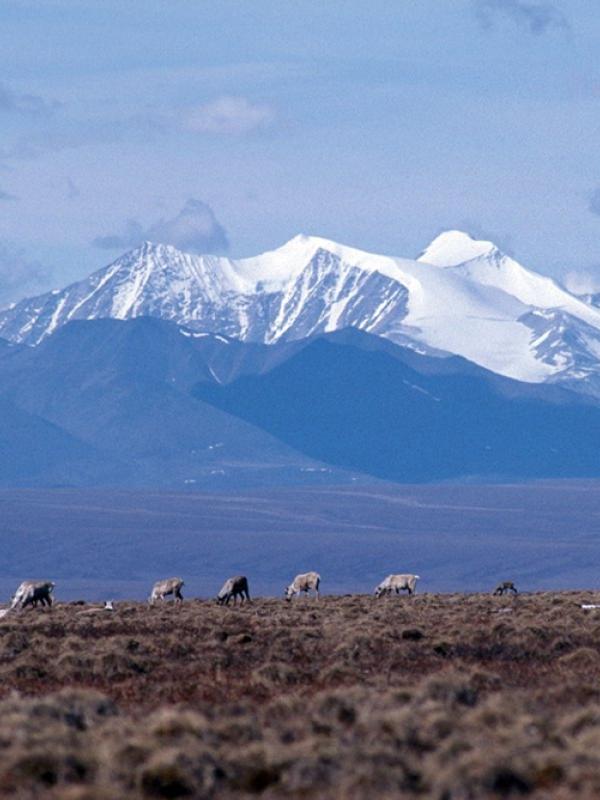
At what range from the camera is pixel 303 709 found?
20.6 m

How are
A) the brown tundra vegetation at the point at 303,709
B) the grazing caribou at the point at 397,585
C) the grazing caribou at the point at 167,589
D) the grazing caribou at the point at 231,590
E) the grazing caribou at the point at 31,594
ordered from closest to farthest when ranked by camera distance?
the brown tundra vegetation at the point at 303,709 < the grazing caribou at the point at 31,594 < the grazing caribou at the point at 231,590 < the grazing caribou at the point at 167,589 < the grazing caribou at the point at 397,585

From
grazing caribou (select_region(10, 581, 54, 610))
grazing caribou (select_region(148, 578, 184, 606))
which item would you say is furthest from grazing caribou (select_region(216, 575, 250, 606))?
grazing caribou (select_region(10, 581, 54, 610))

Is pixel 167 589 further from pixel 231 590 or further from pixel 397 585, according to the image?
pixel 397 585

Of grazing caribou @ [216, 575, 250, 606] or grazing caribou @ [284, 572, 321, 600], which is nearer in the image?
grazing caribou @ [216, 575, 250, 606]

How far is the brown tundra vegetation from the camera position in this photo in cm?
1511

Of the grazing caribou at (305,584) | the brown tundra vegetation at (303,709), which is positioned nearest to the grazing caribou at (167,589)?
the grazing caribou at (305,584)

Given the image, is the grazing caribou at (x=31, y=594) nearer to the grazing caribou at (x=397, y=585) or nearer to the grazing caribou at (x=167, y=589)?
the grazing caribou at (x=167, y=589)

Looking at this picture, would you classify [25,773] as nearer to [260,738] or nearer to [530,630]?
[260,738]

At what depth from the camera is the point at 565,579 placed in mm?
176625

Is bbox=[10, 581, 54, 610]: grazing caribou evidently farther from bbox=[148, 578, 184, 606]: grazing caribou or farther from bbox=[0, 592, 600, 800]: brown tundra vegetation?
bbox=[0, 592, 600, 800]: brown tundra vegetation

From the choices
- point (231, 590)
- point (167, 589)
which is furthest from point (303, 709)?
point (167, 589)

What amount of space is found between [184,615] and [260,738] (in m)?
24.4

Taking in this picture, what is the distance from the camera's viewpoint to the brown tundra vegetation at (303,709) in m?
15.1

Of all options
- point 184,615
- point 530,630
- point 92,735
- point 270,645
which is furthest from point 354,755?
point 184,615
